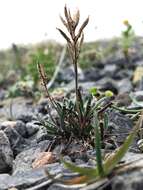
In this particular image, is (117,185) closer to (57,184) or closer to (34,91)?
(57,184)

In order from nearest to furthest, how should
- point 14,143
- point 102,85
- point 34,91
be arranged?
1. point 14,143
2. point 102,85
3. point 34,91

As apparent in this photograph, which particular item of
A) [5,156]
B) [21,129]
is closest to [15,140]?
[21,129]

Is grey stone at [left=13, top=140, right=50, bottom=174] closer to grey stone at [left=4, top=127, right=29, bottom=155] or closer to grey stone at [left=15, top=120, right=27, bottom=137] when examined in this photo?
grey stone at [left=4, top=127, right=29, bottom=155]

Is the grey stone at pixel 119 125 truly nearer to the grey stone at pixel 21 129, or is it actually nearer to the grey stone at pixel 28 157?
the grey stone at pixel 28 157

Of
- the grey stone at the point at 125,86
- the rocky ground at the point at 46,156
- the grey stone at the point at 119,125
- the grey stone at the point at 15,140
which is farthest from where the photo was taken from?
the grey stone at the point at 125,86

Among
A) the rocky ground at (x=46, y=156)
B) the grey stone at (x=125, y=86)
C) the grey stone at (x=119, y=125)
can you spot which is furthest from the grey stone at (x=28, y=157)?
the grey stone at (x=125, y=86)

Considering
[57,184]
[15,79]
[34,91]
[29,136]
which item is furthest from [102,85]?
[57,184]

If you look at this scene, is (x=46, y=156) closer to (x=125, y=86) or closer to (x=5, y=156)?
(x=5, y=156)

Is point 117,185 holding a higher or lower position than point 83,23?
lower
